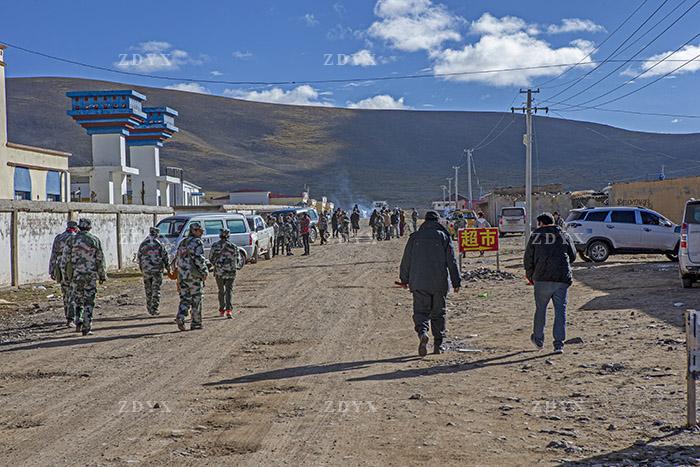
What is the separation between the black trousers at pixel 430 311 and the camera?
10.4 metres

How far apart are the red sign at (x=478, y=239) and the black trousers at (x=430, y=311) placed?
11262 mm

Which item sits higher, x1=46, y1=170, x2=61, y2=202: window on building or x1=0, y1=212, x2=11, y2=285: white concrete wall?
x1=46, y1=170, x2=61, y2=202: window on building

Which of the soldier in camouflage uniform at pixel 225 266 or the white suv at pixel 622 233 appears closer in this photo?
the soldier in camouflage uniform at pixel 225 266

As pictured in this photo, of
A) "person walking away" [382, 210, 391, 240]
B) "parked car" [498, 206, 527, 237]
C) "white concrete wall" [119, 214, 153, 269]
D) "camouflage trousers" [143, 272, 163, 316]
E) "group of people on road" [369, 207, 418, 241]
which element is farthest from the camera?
"person walking away" [382, 210, 391, 240]

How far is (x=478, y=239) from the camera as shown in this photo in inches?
860

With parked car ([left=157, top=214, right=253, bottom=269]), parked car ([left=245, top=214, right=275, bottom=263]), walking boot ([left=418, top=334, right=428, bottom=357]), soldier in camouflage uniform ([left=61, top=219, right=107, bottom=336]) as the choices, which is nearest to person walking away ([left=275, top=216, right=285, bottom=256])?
parked car ([left=245, top=214, right=275, bottom=263])

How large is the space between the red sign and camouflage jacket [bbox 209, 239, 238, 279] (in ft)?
28.6

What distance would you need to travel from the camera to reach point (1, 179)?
32.4 metres

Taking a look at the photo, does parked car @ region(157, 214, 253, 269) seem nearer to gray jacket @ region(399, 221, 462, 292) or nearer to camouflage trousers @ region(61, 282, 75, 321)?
camouflage trousers @ region(61, 282, 75, 321)

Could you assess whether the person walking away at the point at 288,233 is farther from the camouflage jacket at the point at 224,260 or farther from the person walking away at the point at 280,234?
the camouflage jacket at the point at 224,260

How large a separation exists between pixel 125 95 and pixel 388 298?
82.8 feet

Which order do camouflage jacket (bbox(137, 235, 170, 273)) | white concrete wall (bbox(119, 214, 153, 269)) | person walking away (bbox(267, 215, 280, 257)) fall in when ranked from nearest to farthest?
1. camouflage jacket (bbox(137, 235, 170, 273))
2. white concrete wall (bbox(119, 214, 153, 269))
3. person walking away (bbox(267, 215, 280, 257))

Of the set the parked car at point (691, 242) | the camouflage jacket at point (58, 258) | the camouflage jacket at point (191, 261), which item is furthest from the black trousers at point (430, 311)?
the parked car at point (691, 242)

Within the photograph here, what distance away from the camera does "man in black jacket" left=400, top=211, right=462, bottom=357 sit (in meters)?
10.4
